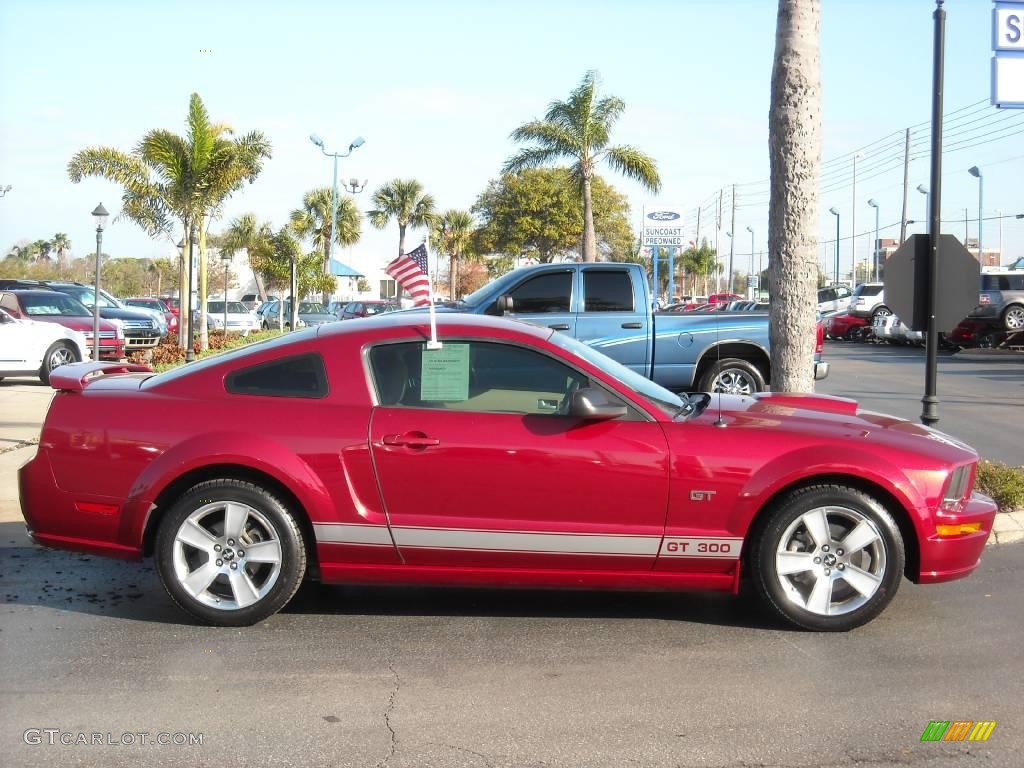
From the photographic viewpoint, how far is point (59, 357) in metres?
17.5

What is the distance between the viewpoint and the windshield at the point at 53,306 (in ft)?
67.1

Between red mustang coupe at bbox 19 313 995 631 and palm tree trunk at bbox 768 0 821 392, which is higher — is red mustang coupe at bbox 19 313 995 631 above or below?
below

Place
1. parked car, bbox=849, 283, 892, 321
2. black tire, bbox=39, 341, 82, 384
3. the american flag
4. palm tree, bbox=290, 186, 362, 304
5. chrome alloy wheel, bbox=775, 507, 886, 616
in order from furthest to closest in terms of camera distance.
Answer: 1. palm tree, bbox=290, 186, 362, 304
2. parked car, bbox=849, 283, 892, 321
3. black tire, bbox=39, 341, 82, 384
4. the american flag
5. chrome alloy wheel, bbox=775, 507, 886, 616

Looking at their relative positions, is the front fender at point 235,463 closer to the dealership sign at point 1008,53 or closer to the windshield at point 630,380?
the windshield at point 630,380

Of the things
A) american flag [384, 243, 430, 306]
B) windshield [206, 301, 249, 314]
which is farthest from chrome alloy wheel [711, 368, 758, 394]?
windshield [206, 301, 249, 314]

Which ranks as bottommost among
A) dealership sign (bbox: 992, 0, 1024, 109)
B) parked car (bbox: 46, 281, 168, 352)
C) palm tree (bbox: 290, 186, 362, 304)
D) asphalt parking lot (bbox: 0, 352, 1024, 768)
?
asphalt parking lot (bbox: 0, 352, 1024, 768)

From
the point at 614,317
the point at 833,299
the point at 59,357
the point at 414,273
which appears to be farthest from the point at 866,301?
the point at 414,273

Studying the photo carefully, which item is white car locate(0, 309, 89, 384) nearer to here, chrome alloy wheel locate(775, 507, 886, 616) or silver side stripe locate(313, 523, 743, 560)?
silver side stripe locate(313, 523, 743, 560)

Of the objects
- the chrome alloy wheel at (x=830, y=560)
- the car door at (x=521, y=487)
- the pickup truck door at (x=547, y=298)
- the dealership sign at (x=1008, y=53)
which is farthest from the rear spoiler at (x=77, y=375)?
the dealership sign at (x=1008, y=53)

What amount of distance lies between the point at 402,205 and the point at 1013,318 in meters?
41.7

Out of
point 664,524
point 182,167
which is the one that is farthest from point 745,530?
point 182,167

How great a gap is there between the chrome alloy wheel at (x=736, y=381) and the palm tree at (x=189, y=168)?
1481 cm

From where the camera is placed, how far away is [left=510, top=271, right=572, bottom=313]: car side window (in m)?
12.5

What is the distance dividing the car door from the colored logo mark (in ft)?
4.95
